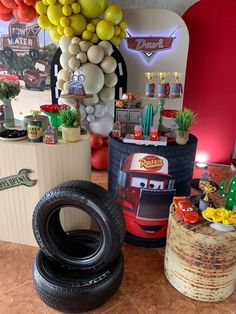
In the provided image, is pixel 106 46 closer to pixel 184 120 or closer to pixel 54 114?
pixel 54 114

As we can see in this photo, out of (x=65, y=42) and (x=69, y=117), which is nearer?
(x=69, y=117)

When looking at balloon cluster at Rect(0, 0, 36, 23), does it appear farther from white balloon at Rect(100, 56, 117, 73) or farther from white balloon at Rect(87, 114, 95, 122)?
white balloon at Rect(87, 114, 95, 122)

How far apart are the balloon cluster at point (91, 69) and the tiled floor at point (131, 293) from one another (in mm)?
1865

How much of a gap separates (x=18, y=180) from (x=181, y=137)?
1.28m

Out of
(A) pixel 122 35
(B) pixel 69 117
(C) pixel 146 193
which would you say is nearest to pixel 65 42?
(A) pixel 122 35

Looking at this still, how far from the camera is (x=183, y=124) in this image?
6.58 ft

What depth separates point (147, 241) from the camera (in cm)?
220

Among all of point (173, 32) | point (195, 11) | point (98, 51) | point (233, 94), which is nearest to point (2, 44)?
point (98, 51)

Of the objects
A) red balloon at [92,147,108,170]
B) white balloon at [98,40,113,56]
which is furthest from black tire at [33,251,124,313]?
white balloon at [98,40,113,56]

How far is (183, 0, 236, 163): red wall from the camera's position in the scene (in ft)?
10.9

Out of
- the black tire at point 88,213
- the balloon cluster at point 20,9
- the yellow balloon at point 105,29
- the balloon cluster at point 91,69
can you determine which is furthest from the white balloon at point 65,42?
the black tire at point 88,213

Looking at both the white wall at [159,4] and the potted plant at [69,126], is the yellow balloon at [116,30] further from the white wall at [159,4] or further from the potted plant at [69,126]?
the potted plant at [69,126]

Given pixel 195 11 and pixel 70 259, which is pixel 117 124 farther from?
pixel 195 11

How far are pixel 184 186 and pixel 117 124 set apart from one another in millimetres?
739
